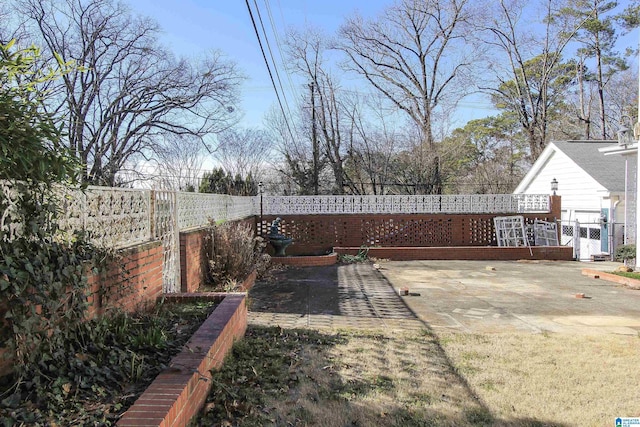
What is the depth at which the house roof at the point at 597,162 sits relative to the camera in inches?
513

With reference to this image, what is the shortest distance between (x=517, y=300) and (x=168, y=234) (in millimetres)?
5303

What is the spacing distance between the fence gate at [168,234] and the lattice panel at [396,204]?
7.86 meters

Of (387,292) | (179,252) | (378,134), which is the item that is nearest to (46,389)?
(179,252)

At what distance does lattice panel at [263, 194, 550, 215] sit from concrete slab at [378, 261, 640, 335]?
3.17 m

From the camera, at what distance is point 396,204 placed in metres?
13.5

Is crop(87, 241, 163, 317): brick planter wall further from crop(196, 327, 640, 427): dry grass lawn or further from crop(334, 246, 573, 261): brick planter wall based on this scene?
crop(334, 246, 573, 261): brick planter wall

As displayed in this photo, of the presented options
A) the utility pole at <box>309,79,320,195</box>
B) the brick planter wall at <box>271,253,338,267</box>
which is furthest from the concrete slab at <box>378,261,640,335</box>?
the utility pole at <box>309,79,320,195</box>

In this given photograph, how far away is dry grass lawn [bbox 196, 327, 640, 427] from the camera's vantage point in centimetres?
278

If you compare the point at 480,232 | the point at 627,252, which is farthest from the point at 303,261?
the point at 627,252

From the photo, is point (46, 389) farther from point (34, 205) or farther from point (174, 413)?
point (34, 205)

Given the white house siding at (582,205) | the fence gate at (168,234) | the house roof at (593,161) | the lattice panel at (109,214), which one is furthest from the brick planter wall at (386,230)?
the lattice panel at (109,214)

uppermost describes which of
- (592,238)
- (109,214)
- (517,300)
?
(109,214)

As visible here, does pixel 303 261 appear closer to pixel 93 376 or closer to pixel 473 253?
pixel 473 253

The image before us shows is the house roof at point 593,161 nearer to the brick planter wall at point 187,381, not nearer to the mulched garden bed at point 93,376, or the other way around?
the brick planter wall at point 187,381
